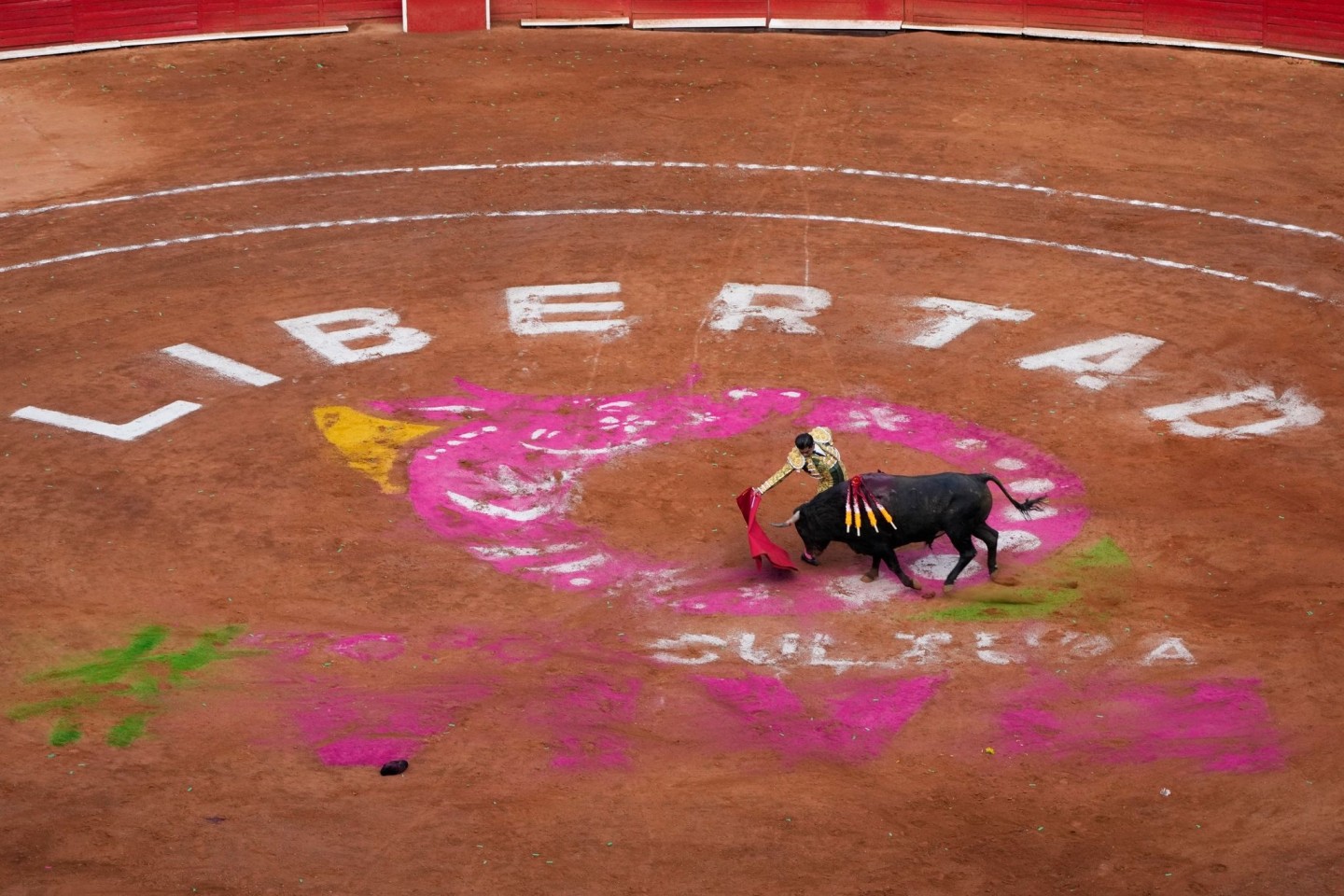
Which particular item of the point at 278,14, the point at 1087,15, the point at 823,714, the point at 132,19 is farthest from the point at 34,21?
the point at 823,714

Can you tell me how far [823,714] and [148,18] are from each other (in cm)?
2435

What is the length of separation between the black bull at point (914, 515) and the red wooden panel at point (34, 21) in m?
22.5

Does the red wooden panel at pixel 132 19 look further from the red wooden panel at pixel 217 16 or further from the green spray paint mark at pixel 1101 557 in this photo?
the green spray paint mark at pixel 1101 557

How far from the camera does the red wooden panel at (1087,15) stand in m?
35.2

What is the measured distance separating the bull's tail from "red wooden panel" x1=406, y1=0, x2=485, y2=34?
65.3 feet

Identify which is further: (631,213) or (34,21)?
(34,21)

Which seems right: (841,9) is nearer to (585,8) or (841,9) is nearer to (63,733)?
(585,8)

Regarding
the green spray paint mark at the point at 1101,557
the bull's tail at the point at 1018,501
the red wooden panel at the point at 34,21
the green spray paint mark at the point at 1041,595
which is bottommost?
the green spray paint mark at the point at 1041,595

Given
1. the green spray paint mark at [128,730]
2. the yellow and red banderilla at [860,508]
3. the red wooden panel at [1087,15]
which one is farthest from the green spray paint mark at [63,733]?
the red wooden panel at [1087,15]

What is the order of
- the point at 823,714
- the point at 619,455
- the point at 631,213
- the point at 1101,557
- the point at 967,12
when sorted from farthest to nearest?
the point at 967,12, the point at 631,213, the point at 619,455, the point at 1101,557, the point at 823,714

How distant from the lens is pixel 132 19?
116ft

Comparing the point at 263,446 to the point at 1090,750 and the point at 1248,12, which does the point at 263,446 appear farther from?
the point at 1248,12

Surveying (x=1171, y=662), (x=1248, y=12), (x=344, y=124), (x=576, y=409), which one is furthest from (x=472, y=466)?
(x=1248, y=12)

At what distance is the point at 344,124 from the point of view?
3178 centimetres
